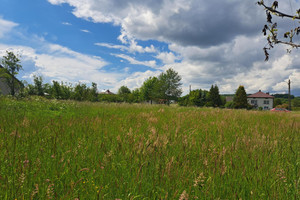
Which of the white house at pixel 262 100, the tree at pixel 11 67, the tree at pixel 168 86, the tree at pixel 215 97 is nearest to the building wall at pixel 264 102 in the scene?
the white house at pixel 262 100

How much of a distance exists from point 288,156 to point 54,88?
59.5 m

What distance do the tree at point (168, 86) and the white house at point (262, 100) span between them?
53.5 meters

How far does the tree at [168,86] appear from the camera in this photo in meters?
49.2

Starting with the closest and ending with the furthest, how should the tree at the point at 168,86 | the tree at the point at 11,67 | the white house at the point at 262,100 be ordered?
the tree at the point at 11,67
the tree at the point at 168,86
the white house at the point at 262,100

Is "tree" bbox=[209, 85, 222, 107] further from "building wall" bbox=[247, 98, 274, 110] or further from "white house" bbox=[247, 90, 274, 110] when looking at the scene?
"white house" bbox=[247, 90, 274, 110]

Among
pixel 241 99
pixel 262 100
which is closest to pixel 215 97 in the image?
pixel 241 99

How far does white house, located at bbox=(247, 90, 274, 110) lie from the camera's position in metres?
79.1

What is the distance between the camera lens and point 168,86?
50500 millimetres

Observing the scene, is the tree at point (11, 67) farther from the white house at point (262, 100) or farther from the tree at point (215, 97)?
the white house at point (262, 100)

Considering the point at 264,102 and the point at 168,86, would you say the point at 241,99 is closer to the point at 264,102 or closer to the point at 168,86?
the point at 168,86

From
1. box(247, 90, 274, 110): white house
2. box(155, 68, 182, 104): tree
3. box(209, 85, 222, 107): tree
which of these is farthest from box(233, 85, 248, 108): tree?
box(247, 90, 274, 110): white house

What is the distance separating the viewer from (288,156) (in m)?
2.71

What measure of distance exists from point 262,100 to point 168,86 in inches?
2358

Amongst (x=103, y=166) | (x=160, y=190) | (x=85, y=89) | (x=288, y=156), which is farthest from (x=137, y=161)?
(x=85, y=89)
